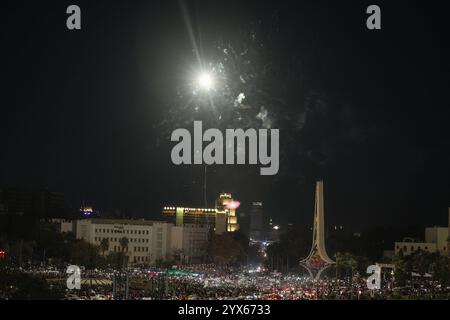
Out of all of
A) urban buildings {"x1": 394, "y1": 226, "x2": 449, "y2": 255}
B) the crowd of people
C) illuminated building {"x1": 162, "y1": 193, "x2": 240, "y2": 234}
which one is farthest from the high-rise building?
the crowd of people

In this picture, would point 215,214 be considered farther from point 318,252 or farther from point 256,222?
point 256,222

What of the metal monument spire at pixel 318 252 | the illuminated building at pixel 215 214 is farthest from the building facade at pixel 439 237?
the illuminated building at pixel 215 214

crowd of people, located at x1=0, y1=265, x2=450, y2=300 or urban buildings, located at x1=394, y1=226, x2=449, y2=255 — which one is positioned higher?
urban buildings, located at x1=394, y1=226, x2=449, y2=255

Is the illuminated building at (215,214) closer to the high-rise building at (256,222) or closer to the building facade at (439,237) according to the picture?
the building facade at (439,237)

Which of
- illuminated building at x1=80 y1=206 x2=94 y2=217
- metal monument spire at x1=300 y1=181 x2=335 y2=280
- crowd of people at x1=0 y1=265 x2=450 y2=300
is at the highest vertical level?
illuminated building at x1=80 y1=206 x2=94 y2=217

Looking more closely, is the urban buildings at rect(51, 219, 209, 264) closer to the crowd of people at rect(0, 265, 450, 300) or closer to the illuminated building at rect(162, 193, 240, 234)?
the illuminated building at rect(162, 193, 240, 234)
